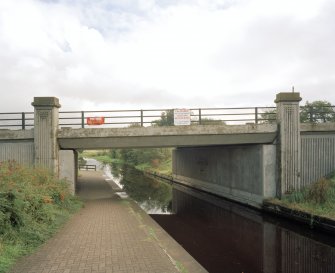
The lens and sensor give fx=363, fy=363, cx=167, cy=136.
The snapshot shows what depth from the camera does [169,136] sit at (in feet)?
62.2

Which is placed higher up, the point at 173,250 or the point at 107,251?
the point at 107,251

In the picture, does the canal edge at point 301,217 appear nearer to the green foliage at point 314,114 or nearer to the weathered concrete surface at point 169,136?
the weathered concrete surface at point 169,136

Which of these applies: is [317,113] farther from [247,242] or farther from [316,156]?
[247,242]

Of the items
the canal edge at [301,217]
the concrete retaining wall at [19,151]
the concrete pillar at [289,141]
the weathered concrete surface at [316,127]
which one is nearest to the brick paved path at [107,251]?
the concrete retaining wall at [19,151]

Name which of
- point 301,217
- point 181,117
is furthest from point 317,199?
point 181,117

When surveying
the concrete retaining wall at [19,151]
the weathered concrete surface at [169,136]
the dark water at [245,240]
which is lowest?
the dark water at [245,240]

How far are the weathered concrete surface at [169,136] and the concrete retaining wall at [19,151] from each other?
1.52m

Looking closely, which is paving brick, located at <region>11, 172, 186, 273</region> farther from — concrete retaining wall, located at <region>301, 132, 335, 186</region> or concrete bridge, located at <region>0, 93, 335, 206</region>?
concrete retaining wall, located at <region>301, 132, 335, 186</region>

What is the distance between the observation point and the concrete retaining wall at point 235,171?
741 inches

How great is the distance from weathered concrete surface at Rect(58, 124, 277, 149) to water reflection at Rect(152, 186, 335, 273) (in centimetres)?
385

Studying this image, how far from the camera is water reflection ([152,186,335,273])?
10.4 m

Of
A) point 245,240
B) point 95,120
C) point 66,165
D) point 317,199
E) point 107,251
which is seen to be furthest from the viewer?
point 95,120

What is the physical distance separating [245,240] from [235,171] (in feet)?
28.9

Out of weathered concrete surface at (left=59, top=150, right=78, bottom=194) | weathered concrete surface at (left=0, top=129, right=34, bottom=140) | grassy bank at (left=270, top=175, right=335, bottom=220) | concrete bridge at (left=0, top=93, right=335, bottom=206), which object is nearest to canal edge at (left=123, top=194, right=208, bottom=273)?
concrete bridge at (left=0, top=93, right=335, bottom=206)
